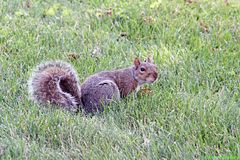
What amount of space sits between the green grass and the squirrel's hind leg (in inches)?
3.1

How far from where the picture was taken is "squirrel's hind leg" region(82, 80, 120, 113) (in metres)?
3.38

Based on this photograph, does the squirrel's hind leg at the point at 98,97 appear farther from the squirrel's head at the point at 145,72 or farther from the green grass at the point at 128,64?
the squirrel's head at the point at 145,72

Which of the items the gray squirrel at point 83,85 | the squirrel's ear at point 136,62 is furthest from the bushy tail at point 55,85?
the squirrel's ear at point 136,62

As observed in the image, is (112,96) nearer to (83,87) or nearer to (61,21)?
(83,87)

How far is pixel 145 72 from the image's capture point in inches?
140

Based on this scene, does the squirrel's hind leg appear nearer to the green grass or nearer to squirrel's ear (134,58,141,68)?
the green grass

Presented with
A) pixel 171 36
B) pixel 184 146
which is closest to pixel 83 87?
pixel 184 146

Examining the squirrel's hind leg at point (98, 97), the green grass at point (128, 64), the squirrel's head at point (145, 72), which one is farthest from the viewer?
the squirrel's head at point (145, 72)

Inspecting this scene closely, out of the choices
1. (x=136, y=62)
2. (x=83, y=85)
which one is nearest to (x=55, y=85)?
(x=83, y=85)

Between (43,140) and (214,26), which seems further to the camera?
(214,26)

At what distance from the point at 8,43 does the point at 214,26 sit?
5.81ft

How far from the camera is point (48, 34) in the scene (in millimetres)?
4484

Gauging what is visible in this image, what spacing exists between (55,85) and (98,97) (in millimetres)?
Result: 294

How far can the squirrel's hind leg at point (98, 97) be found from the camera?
3.38 m
